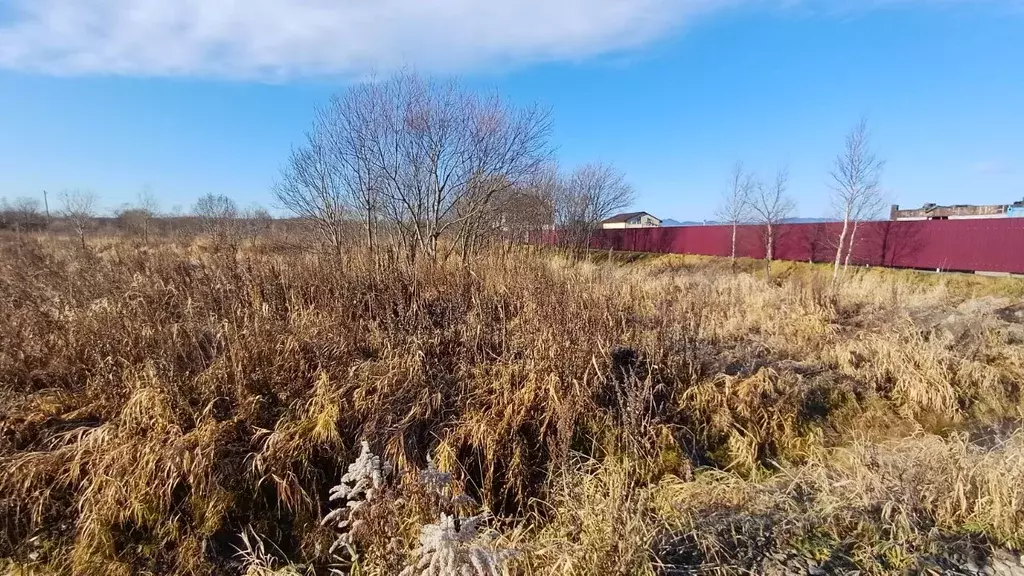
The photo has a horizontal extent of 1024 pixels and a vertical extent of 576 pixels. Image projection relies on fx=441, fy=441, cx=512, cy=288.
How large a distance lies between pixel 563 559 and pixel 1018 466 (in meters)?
3.12

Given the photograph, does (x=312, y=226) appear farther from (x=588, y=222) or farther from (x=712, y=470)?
(x=588, y=222)

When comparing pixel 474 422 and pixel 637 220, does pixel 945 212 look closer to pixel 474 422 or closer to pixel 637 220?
pixel 474 422

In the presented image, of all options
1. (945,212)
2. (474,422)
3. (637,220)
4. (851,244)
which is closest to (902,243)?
(851,244)

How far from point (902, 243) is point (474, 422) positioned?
1952 cm

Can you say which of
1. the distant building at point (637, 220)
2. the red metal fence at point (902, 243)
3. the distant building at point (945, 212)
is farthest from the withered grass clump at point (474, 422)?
the distant building at point (637, 220)

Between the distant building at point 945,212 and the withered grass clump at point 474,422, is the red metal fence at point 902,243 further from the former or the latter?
the withered grass clump at point 474,422

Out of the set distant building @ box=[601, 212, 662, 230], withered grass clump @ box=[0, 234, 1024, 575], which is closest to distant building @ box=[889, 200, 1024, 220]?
withered grass clump @ box=[0, 234, 1024, 575]

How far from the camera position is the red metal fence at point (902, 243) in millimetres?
13344

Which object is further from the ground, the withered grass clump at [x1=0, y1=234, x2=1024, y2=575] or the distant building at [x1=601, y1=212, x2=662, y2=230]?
the distant building at [x1=601, y1=212, x2=662, y2=230]

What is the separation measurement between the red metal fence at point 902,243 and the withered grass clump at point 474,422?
11171 millimetres

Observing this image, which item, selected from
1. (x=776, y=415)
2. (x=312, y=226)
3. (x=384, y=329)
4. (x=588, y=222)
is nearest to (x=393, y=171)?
(x=312, y=226)

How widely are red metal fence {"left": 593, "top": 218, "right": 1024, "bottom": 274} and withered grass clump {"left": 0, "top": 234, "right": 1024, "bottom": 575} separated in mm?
11171

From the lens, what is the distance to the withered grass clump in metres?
2.50

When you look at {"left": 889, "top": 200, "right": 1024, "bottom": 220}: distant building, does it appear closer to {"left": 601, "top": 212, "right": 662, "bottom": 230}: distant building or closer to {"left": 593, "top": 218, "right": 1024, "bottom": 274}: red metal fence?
{"left": 593, "top": 218, "right": 1024, "bottom": 274}: red metal fence
